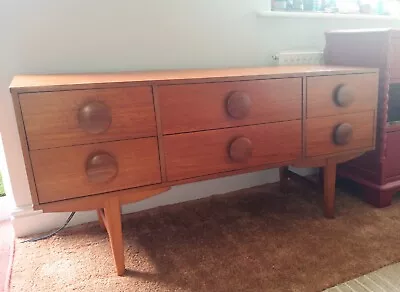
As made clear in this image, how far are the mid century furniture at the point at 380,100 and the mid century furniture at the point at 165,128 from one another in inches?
4.8

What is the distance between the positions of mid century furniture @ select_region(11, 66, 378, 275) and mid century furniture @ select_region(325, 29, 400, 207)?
0.40ft

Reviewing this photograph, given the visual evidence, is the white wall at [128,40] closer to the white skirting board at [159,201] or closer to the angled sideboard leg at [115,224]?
the white skirting board at [159,201]

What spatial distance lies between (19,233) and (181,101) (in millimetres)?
834

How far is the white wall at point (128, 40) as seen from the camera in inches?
47.9

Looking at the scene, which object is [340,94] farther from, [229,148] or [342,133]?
[229,148]

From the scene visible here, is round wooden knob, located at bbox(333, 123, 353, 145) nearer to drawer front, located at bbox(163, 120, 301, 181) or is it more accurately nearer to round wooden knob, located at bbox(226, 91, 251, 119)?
drawer front, located at bbox(163, 120, 301, 181)

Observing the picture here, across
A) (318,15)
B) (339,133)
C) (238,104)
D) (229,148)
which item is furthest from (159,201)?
(318,15)

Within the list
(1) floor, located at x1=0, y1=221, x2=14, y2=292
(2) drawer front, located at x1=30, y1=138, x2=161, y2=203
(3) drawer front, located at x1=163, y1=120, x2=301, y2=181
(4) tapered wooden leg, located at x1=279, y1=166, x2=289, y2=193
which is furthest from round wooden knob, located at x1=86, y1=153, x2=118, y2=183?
(4) tapered wooden leg, located at x1=279, y1=166, x2=289, y2=193

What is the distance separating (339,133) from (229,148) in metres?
0.43

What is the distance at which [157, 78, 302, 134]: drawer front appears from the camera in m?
0.99

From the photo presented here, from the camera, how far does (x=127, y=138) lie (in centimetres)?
96

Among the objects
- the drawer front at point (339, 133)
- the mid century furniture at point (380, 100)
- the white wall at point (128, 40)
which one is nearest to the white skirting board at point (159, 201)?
the white wall at point (128, 40)

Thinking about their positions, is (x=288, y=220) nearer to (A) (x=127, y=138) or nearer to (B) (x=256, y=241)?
(B) (x=256, y=241)

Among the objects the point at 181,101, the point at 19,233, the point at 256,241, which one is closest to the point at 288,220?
the point at 256,241
